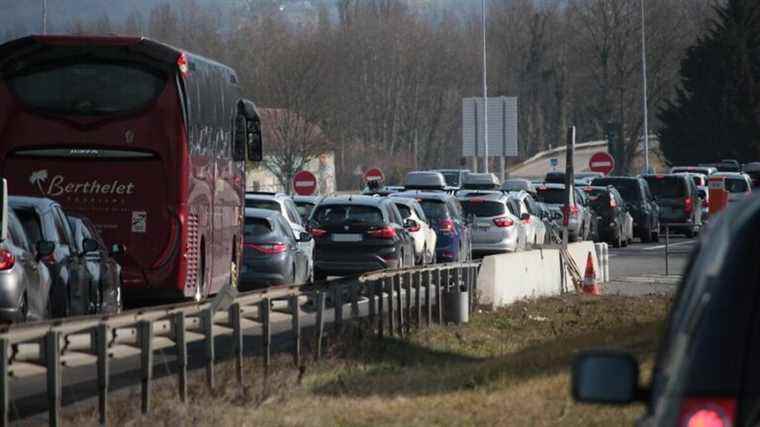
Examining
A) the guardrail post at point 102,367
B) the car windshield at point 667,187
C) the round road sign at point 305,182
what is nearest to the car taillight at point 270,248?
the guardrail post at point 102,367

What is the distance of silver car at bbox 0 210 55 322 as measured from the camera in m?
15.7

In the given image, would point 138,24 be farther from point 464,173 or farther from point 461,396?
point 461,396

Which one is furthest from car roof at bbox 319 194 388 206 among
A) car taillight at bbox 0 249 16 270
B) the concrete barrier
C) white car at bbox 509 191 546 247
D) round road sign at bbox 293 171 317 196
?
car taillight at bbox 0 249 16 270

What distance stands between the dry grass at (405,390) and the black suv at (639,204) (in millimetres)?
33919

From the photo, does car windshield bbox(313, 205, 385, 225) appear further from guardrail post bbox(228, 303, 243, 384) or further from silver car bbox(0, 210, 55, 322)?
guardrail post bbox(228, 303, 243, 384)

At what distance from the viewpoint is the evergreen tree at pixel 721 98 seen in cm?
9875

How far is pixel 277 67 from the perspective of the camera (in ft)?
249

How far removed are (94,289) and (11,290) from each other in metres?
3.44

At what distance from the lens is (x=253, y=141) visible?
27.2 metres

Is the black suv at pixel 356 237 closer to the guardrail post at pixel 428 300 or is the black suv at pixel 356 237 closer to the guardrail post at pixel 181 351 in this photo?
the guardrail post at pixel 428 300

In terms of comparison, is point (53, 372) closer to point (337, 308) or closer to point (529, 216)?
point (337, 308)

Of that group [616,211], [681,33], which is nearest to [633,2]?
[681,33]

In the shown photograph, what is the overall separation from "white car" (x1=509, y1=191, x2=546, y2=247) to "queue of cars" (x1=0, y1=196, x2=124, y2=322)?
A: 78.1ft

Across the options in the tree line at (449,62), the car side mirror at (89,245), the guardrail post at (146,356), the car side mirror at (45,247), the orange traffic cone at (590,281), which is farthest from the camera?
the tree line at (449,62)
